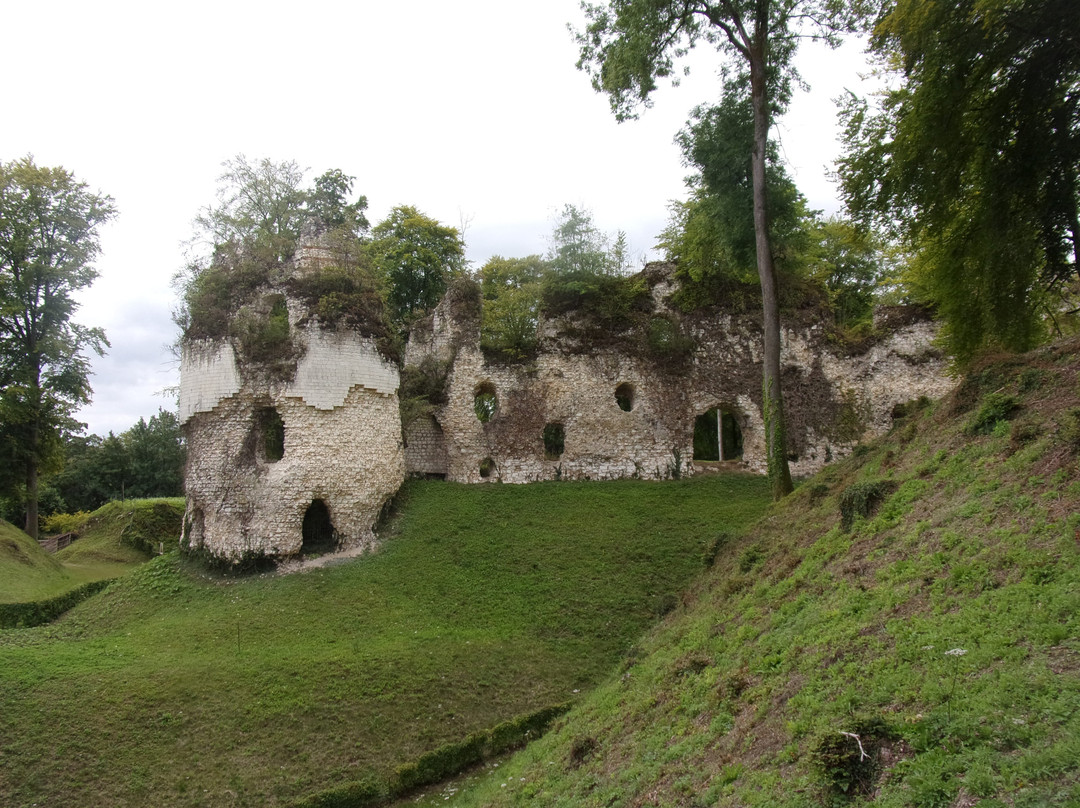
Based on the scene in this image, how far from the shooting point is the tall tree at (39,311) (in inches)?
967

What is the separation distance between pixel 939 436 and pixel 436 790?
909 centimetres

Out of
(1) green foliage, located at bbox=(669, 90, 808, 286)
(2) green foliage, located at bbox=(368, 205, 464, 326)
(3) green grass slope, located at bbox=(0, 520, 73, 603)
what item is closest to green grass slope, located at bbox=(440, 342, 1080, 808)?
(1) green foliage, located at bbox=(669, 90, 808, 286)

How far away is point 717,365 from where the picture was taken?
2302cm

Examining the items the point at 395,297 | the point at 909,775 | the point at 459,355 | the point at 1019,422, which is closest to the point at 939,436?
the point at 1019,422

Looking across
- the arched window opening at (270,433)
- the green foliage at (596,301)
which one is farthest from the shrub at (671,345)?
the arched window opening at (270,433)

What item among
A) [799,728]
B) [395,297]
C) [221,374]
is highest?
[395,297]

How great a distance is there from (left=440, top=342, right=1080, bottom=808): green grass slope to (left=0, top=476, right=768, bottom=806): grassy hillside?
2003mm

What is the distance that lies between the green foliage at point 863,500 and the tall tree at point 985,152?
417 centimetres

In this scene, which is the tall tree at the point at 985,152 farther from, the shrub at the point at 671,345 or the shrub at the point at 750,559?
the shrub at the point at 671,345

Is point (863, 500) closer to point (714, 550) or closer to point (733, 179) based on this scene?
point (714, 550)

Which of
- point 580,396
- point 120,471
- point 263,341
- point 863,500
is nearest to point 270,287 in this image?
point 263,341

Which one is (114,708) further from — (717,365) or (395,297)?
(395,297)

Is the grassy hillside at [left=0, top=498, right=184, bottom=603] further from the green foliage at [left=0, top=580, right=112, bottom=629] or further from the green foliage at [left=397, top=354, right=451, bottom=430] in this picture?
the green foliage at [left=397, top=354, right=451, bottom=430]

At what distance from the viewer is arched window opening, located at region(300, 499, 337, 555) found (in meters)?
18.0
